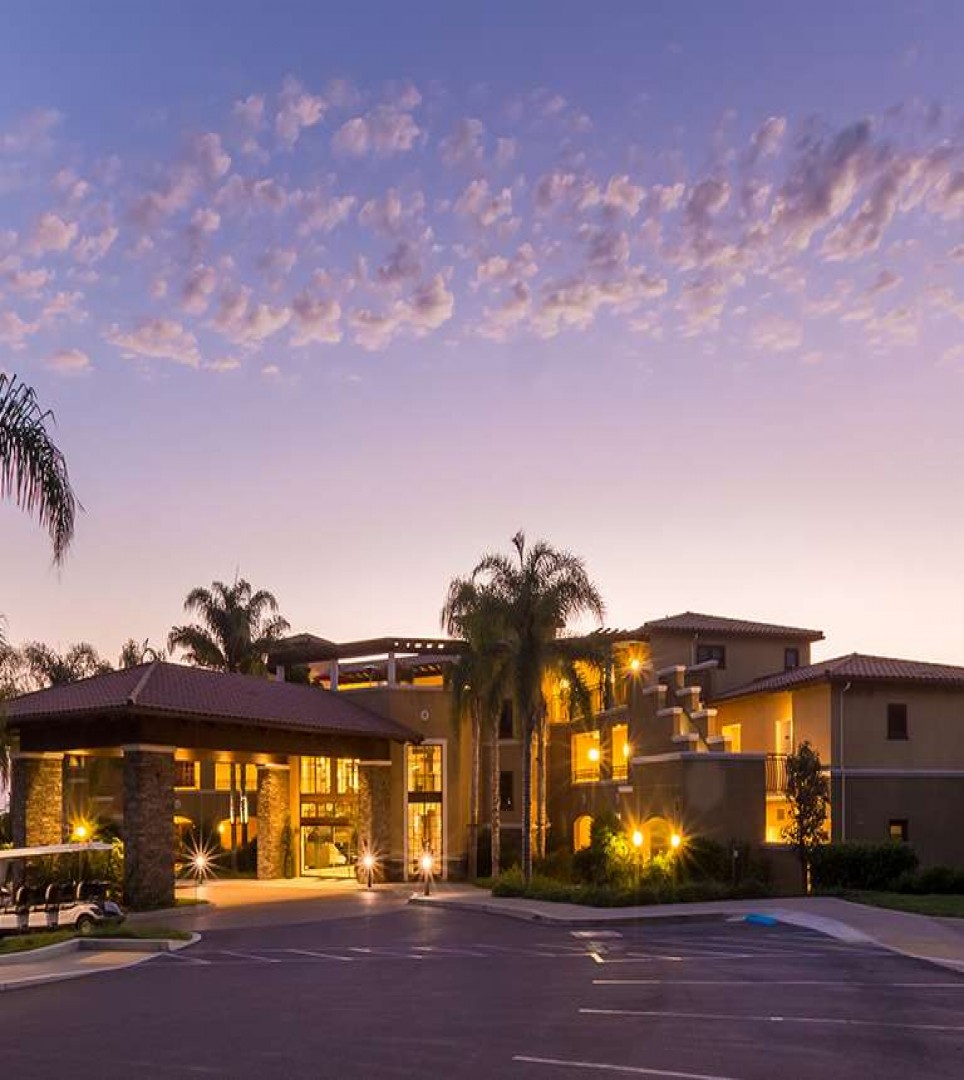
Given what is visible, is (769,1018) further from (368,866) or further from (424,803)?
(424,803)

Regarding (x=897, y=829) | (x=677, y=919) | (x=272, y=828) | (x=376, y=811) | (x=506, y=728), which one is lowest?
(x=272, y=828)

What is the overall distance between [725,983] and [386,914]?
20.5 metres

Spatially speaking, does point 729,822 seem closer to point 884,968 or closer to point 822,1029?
point 884,968

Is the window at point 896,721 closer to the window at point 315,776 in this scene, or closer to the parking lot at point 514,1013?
the parking lot at point 514,1013

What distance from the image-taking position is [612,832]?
4722cm

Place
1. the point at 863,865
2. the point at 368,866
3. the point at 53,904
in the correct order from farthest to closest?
the point at 368,866
the point at 863,865
the point at 53,904

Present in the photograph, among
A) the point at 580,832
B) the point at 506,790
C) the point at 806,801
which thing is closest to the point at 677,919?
the point at 806,801

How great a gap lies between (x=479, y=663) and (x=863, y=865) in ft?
48.2

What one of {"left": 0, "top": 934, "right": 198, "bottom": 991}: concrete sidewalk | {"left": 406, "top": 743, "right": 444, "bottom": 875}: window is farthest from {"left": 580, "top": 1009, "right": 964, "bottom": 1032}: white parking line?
{"left": 406, "top": 743, "right": 444, "bottom": 875}: window

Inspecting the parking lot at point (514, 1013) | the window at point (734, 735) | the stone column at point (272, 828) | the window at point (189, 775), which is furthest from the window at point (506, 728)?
the parking lot at point (514, 1013)

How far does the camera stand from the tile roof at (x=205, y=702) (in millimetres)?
41125

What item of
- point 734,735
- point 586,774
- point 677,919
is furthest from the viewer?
point 586,774

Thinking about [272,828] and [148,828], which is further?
[272,828]

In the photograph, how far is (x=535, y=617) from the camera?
43.9 m
